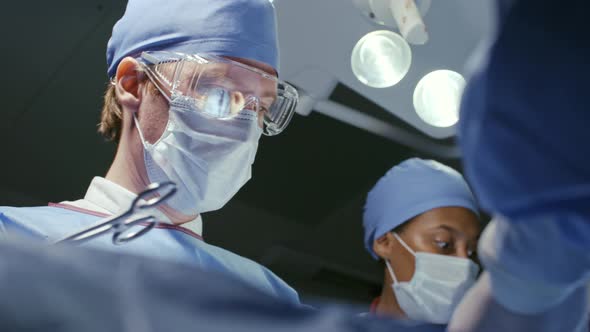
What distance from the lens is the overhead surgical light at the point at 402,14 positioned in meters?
2.06

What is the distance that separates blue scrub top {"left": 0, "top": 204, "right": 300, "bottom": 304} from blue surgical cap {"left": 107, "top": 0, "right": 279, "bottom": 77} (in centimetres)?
43

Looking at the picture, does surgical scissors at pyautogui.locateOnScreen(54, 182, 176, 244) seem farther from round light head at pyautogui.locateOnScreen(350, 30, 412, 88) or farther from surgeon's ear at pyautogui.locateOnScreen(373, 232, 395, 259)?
surgeon's ear at pyautogui.locateOnScreen(373, 232, 395, 259)

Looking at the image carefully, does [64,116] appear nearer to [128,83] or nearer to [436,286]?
[128,83]

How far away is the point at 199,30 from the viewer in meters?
1.81

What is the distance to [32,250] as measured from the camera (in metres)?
0.64

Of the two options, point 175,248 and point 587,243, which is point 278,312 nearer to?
point 587,243

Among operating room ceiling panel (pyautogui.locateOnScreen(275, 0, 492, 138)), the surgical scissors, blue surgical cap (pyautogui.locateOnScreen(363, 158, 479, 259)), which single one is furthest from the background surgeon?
the surgical scissors

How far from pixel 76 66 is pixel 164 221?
1376 millimetres

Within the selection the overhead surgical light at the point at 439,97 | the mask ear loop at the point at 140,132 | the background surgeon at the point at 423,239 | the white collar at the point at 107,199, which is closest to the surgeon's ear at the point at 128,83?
the mask ear loop at the point at 140,132

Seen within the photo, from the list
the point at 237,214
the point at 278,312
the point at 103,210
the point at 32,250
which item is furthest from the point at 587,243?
the point at 237,214

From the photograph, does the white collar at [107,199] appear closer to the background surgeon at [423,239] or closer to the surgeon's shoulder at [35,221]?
the surgeon's shoulder at [35,221]

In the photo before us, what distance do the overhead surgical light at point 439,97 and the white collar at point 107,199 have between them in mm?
955

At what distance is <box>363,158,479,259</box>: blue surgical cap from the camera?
8.27ft

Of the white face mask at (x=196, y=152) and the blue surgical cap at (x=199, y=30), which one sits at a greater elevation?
the blue surgical cap at (x=199, y=30)
